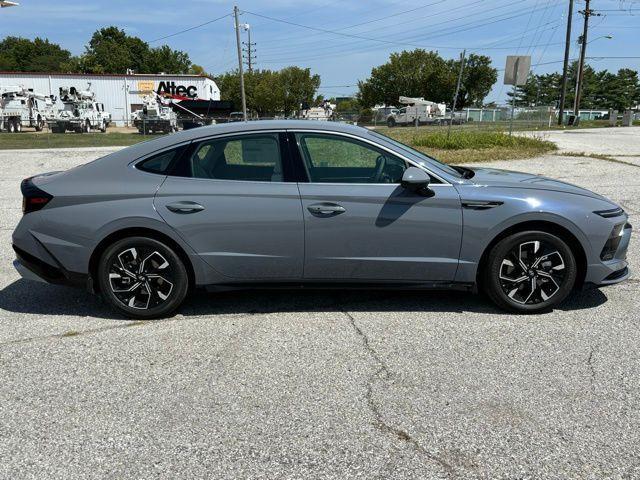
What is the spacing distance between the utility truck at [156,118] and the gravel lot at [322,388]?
35533 millimetres

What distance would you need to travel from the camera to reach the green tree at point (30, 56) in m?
122

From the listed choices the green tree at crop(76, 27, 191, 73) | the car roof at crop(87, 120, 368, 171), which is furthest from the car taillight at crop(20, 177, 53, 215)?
the green tree at crop(76, 27, 191, 73)

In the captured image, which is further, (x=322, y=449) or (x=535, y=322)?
(x=535, y=322)

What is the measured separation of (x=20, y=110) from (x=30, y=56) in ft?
320

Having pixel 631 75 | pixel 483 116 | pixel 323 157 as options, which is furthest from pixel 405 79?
pixel 323 157

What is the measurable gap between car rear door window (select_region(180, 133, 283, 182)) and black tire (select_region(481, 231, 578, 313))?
182 cm

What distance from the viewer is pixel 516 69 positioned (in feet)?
58.5

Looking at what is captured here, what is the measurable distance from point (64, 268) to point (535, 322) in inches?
145

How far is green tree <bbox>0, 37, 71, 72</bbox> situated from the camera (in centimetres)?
12194

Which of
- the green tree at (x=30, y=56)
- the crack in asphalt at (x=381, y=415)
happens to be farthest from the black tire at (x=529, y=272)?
the green tree at (x=30, y=56)

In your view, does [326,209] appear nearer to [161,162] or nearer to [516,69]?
[161,162]

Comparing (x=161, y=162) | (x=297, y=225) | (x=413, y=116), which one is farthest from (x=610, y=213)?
(x=413, y=116)

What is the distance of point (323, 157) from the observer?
4652 mm

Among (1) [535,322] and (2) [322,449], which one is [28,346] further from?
(1) [535,322]
